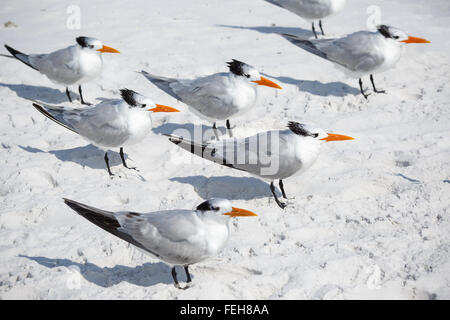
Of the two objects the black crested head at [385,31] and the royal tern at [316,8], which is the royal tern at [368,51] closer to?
the black crested head at [385,31]

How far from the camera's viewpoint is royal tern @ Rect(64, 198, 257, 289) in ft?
13.2

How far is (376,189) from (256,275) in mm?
1769

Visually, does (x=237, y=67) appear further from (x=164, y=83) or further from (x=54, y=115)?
(x=54, y=115)

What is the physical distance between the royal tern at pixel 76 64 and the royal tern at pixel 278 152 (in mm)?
2455

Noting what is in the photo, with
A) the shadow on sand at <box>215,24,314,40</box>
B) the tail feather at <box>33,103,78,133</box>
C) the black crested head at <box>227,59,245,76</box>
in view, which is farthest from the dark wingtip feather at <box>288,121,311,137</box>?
the shadow on sand at <box>215,24,314,40</box>

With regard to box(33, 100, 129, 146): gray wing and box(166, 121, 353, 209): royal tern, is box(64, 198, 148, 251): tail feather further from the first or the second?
box(33, 100, 129, 146): gray wing

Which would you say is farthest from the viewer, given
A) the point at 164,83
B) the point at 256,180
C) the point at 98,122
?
the point at 164,83

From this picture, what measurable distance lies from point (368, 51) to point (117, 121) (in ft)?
11.5

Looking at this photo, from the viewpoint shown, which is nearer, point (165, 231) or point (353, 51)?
point (165, 231)

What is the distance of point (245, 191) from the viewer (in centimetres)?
555

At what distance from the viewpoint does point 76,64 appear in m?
6.95

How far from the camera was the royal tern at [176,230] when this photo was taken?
4.03 meters

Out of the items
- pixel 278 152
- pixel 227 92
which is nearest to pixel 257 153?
pixel 278 152

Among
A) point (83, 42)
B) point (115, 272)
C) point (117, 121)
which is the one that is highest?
point (83, 42)
